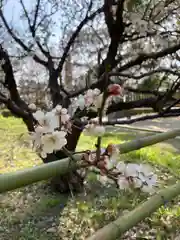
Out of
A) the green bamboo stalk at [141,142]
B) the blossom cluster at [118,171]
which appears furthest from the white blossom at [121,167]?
the green bamboo stalk at [141,142]

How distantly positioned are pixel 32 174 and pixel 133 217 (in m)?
0.37

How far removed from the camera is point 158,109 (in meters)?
1.74

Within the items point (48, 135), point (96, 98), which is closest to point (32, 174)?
point (48, 135)

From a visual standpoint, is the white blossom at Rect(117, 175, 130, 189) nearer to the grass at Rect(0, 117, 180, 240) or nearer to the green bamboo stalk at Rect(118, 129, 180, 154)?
the green bamboo stalk at Rect(118, 129, 180, 154)

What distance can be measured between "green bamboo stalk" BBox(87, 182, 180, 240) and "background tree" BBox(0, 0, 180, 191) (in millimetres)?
774

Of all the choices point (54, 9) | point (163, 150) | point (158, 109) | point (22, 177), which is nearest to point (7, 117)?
point (163, 150)

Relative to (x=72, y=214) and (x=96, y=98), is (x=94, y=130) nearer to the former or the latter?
(x=96, y=98)

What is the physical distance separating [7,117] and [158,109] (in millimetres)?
5112

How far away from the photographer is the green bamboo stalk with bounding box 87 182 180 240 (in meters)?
0.73

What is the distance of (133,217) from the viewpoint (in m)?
0.85

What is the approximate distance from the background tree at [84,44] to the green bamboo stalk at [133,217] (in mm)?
774

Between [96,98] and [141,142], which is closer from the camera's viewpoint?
[96,98]

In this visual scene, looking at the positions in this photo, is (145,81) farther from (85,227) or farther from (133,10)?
(85,227)

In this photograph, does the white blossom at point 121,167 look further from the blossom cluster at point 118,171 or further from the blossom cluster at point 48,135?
the blossom cluster at point 48,135
